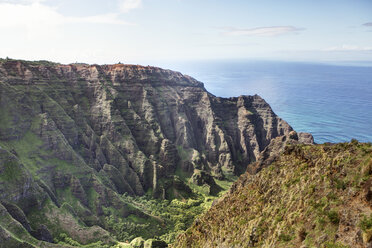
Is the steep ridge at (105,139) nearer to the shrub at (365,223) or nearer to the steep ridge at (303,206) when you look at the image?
the steep ridge at (303,206)

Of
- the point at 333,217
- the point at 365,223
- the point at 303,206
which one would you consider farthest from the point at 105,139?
the point at 365,223

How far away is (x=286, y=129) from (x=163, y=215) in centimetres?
8251

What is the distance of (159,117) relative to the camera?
496 feet

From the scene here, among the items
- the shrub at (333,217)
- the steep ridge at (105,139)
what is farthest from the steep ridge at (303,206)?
the steep ridge at (105,139)

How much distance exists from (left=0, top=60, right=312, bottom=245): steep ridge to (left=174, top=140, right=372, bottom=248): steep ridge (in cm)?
4810

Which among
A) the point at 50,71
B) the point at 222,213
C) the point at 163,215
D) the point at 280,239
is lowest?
the point at 163,215

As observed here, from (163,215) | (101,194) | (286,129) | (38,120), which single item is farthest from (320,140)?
(38,120)

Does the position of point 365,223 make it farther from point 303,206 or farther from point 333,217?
point 303,206

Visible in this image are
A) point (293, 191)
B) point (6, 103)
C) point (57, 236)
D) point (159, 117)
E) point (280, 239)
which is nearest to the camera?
point (280, 239)

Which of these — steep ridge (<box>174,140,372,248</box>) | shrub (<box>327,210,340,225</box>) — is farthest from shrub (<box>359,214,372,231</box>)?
shrub (<box>327,210,340,225</box>)

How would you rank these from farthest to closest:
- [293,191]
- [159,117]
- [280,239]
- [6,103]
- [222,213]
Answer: [159,117]
[6,103]
[222,213]
[293,191]
[280,239]

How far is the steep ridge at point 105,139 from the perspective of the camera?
81.3 m

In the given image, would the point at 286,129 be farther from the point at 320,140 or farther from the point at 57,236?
the point at 57,236

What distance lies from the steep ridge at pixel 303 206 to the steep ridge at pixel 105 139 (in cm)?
4810
